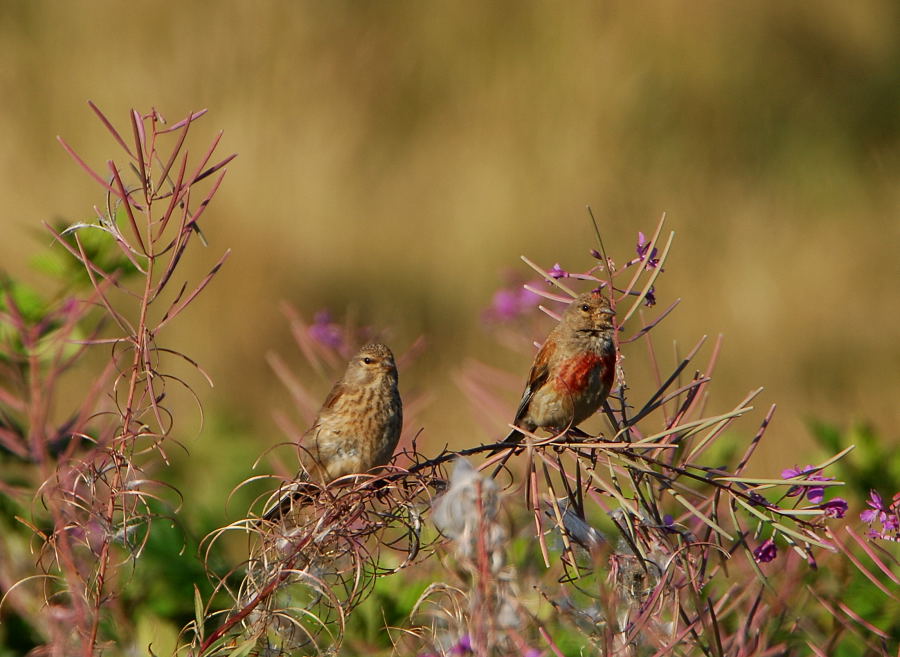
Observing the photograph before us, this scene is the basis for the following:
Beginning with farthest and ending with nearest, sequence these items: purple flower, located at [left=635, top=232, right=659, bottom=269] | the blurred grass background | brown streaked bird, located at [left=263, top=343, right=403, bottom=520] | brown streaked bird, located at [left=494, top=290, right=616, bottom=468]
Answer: the blurred grass background → brown streaked bird, located at [left=263, top=343, right=403, bottom=520] → brown streaked bird, located at [left=494, top=290, right=616, bottom=468] → purple flower, located at [left=635, top=232, right=659, bottom=269]

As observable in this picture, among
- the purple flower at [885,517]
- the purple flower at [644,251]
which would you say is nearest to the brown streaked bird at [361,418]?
the purple flower at [644,251]

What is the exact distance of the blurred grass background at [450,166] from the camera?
5980 millimetres

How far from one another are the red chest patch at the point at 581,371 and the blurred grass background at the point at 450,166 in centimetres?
309

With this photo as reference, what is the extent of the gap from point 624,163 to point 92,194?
9.09 ft

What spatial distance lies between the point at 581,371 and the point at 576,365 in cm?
2

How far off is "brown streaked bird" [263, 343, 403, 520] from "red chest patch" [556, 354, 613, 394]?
0.48 meters

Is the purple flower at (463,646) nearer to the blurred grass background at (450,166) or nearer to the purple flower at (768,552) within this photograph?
the purple flower at (768,552)

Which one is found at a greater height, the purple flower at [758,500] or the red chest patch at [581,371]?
the red chest patch at [581,371]

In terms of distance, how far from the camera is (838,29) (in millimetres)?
6766

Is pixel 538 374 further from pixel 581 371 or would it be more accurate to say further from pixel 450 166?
pixel 450 166

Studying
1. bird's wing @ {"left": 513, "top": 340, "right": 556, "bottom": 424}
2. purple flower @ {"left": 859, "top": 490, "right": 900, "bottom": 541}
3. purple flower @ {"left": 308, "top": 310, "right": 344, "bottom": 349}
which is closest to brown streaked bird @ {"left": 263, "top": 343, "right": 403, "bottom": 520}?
purple flower @ {"left": 308, "top": 310, "right": 344, "bottom": 349}

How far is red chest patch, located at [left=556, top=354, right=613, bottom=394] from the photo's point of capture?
263 centimetres

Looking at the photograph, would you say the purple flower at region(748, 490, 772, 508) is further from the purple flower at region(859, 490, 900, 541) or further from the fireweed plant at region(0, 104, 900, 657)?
the purple flower at region(859, 490, 900, 541)

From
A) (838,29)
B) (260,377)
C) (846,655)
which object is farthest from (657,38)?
(846,655)
